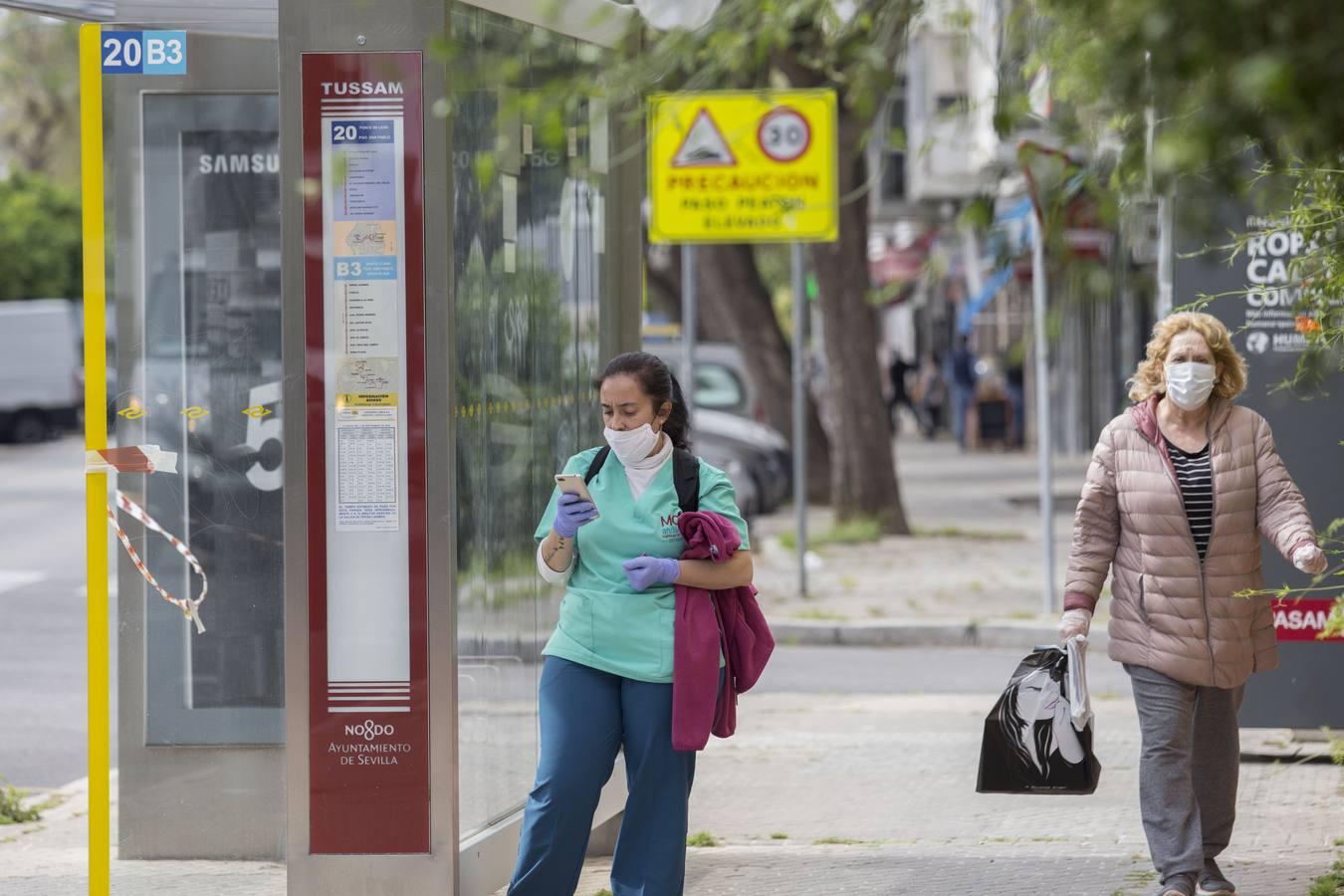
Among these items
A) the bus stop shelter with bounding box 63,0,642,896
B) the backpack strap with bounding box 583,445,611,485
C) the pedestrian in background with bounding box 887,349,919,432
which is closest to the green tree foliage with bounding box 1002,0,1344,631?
the bus stop shelter with bounding box 63,0,642,896

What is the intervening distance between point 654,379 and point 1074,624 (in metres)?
1.53

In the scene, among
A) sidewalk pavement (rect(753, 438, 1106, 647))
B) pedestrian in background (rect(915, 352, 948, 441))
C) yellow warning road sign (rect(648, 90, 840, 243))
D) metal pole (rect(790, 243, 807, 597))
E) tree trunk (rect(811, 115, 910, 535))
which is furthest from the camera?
pedestrian in background (rect(915, 352, 948, 441))

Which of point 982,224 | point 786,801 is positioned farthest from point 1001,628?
point 982,224

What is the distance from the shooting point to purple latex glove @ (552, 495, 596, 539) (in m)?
4.86

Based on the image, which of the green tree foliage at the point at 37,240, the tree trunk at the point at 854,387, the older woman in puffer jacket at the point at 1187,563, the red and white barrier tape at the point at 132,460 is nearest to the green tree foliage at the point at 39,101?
the green tree foliage at the point at 37,240

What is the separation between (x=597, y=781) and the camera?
4.92 m

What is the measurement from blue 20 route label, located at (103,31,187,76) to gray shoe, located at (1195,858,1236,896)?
4045mm

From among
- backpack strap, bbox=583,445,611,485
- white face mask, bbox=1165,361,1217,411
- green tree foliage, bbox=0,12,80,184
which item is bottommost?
backpack strap, bbox=583,445,611,485

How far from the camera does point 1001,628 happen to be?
1254 cm

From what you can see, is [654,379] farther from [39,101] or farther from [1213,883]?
[39,101]

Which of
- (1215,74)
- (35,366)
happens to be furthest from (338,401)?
(35,366)

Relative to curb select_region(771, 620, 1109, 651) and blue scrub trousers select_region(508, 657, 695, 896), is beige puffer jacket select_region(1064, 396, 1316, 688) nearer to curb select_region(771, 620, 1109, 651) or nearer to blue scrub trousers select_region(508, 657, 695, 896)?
blue scrub trousers select_region(508, 657, 695, 896)

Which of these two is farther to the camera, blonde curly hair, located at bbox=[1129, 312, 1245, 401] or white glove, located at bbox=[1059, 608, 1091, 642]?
blonde curly hair, located at bbox=[1129, 312, 1245, 401]

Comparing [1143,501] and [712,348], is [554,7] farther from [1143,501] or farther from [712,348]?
[712,348]
